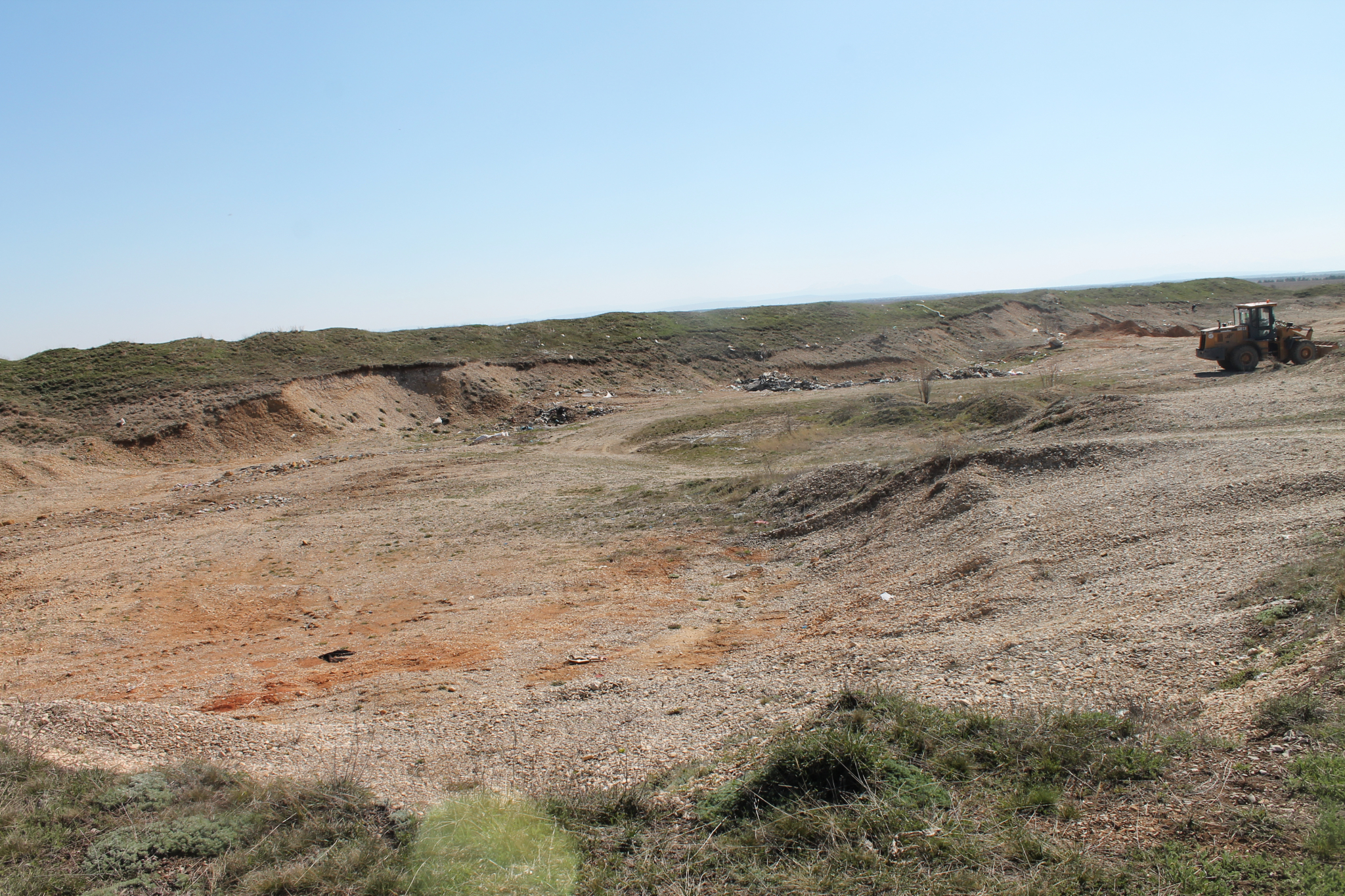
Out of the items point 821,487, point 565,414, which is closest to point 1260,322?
point 821,487

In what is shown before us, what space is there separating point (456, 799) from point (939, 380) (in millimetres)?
33693

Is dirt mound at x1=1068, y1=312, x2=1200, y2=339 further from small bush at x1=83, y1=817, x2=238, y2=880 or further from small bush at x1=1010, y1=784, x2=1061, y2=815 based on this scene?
small bush at x1=83, y1=817, x2=238, y2=880

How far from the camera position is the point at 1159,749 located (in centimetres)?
468

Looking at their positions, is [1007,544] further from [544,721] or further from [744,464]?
[744,464]

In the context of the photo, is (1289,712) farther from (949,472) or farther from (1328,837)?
(949,472)

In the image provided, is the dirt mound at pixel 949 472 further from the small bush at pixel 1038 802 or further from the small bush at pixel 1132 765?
the small bush at pixel 1038 802

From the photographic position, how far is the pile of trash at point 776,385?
3853 centimetres

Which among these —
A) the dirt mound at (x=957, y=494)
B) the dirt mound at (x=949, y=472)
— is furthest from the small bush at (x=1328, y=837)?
the dirt mound at (x=949, y=472)

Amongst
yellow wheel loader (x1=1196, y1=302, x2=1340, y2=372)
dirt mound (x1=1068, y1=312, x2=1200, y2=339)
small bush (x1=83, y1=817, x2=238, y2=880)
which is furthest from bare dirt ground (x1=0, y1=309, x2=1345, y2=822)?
dirt mound (x1=1068, y1=312, x2=1200, y2=339)

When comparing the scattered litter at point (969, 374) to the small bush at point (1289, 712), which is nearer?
the small bush at point (1289, 712)

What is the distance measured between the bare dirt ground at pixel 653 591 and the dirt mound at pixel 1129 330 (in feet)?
104

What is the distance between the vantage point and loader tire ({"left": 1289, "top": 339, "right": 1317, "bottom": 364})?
24125 mm

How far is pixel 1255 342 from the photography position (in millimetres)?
24812

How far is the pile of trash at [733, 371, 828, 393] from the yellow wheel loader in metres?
16.9
